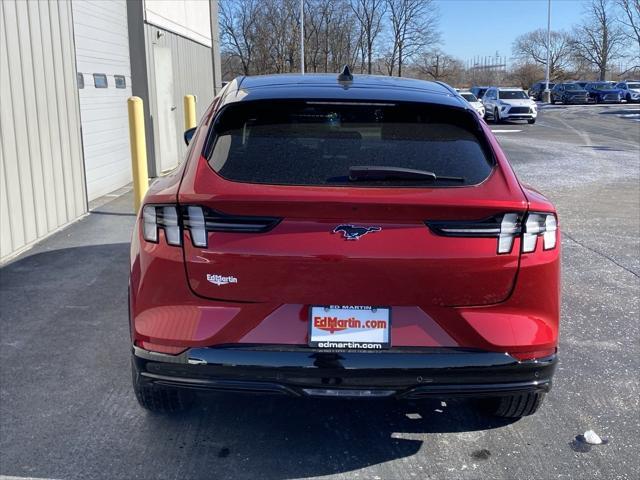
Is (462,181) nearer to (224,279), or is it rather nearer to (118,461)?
(224,279)

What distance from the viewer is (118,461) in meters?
3.19

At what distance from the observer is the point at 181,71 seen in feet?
48.8

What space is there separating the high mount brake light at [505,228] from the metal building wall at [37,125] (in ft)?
17.1

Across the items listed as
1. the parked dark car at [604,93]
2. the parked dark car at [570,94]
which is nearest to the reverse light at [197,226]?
the parked dark car at [570,94]

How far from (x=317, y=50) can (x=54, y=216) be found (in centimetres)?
4736

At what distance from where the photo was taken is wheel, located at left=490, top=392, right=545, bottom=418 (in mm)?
3427

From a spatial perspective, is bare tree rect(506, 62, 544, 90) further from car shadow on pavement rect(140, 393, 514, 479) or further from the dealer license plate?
the dealer license plate

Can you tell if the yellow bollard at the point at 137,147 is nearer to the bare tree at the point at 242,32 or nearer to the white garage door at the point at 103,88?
the white garage door at the point at 103,88

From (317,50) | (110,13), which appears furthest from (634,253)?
(317,50)

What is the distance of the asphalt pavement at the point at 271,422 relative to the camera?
3.18 metres

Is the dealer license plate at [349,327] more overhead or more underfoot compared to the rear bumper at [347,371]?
more overhead

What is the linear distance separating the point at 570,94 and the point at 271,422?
5019cm

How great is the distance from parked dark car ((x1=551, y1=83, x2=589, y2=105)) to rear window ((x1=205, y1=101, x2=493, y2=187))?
49639 millimetres

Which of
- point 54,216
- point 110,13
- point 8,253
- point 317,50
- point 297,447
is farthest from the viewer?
point 317,50
